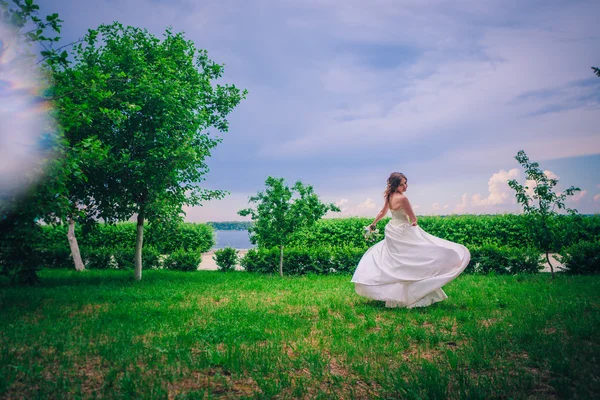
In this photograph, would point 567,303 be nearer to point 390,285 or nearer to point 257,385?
point 390,285

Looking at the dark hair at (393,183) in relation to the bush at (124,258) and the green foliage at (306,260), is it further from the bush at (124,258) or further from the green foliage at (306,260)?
the bush at (124,258)

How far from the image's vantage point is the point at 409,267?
312 inches

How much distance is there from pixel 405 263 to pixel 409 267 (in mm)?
121

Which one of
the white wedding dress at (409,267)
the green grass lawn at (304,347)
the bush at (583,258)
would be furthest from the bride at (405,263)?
the bush at (583,258)

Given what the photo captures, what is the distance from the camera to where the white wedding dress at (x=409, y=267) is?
7.78m

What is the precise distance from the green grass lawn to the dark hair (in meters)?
2.71

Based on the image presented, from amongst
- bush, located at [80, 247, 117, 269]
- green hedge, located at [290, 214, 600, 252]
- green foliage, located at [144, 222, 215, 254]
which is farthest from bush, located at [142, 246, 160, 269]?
green hedge, located at [290, 214, 600, 252]

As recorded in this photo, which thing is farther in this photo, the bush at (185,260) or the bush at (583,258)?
the bush at (185,260)

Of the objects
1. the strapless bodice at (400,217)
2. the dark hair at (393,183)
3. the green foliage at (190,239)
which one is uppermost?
the dark hair at (393,183)

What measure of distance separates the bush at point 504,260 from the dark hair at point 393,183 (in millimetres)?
8150

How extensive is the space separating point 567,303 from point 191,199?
40.5ft

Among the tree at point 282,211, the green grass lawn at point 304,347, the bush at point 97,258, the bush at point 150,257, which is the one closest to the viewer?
the green grass lawn at point 304,347

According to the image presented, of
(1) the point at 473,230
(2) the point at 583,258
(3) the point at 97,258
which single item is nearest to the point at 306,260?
(1) the point at 473,230

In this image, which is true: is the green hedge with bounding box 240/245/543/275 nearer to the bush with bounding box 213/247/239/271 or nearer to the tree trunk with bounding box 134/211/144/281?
the bush with bounding box 213/247/239/271
